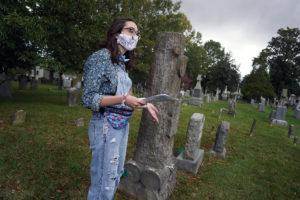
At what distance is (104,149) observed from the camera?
1.84 meters

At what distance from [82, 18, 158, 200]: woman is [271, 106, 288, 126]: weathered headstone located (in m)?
15.4

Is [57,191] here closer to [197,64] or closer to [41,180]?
[41,180]

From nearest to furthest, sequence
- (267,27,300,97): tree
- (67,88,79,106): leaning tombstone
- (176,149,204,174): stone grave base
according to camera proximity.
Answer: (176,149,204,174): stone grave base, (67,88,79,106): leaning tombstone, (267,27,300,97): tree

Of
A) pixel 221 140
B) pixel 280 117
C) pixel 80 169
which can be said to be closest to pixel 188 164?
Result: pixel 221 140

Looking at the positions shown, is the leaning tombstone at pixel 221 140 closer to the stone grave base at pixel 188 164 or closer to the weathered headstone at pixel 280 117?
the stone grave base at pixel 188 164

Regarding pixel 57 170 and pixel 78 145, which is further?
pixel 78 145

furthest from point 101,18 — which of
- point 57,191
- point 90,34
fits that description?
point 57,191

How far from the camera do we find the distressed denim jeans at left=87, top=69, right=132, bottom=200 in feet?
5.93

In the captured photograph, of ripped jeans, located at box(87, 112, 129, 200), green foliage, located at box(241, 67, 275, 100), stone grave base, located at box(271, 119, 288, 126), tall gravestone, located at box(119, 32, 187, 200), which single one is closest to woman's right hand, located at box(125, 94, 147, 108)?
ripped jeans, located at box(87, 112, 129, 200)

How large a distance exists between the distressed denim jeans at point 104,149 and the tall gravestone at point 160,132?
4.27ft

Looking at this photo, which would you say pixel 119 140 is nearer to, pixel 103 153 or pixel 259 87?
pixel 103 153

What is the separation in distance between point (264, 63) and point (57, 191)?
46.5 metres

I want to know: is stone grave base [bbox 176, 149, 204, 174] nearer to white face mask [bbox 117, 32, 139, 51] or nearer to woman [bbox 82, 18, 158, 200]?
woman [bbox 82, 18, 158, 200]

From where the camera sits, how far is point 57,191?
3260mm
